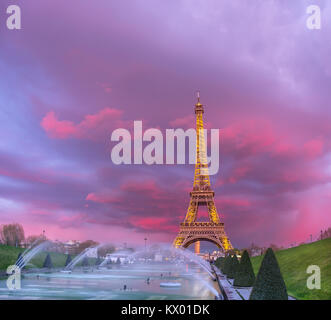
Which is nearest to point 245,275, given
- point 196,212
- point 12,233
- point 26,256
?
point 26,256

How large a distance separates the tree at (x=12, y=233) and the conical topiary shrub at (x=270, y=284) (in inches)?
3952

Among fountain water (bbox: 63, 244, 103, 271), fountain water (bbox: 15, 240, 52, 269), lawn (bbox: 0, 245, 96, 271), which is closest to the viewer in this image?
fountain water (bbox: 15, 240, 52, 269)

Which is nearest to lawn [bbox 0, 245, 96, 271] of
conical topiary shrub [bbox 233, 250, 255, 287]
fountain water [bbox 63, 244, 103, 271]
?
fountain water [bbox 63, 244, 103, 271]

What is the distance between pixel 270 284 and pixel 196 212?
233 feet

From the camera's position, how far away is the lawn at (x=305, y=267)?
32.9 metres

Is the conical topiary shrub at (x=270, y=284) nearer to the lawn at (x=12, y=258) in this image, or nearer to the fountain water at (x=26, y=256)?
the fountain water at (x=26, y=256)

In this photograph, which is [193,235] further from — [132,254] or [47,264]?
[132,254]

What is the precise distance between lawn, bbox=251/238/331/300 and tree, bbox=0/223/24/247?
266 feet

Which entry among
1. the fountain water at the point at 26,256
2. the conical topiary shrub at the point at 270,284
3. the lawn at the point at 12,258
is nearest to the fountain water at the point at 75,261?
the lawn at the point at 12,258

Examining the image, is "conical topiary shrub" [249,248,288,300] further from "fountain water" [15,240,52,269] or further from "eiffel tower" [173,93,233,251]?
"eiffel tower" [173,93,233,251]

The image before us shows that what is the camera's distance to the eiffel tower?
87.6 metres
